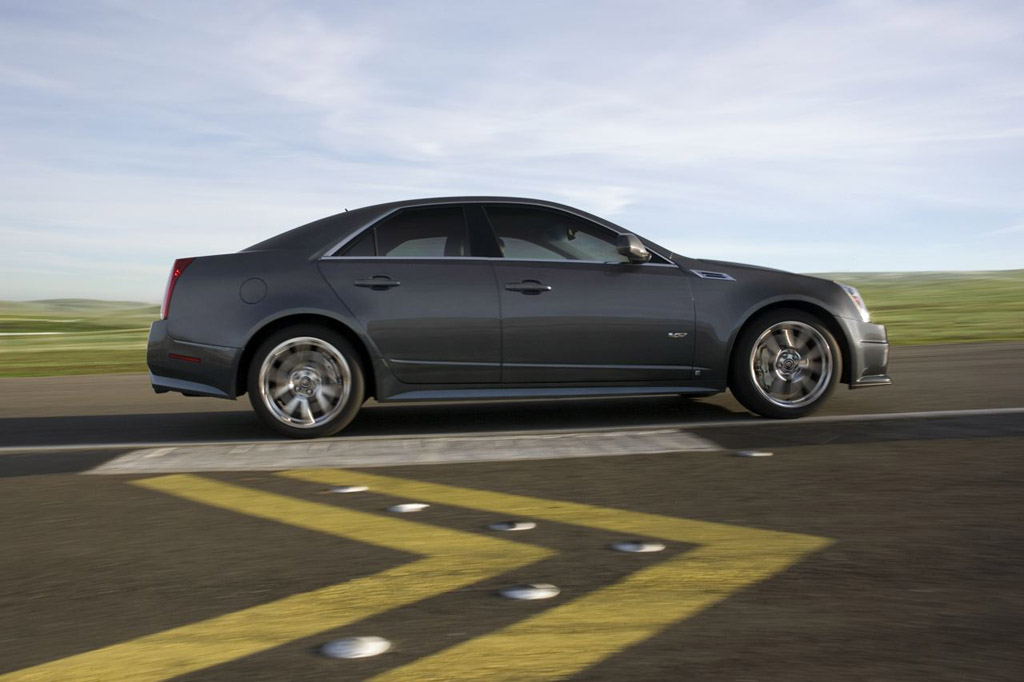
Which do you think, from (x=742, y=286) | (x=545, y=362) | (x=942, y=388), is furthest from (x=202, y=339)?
(x=942, y=388)

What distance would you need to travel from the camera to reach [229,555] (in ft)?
11.5

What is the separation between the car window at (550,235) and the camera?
6.76 m

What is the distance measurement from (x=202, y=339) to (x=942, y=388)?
5.99 metres

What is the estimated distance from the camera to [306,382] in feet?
21.0

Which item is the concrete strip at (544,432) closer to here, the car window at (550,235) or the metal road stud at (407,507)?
the car window at (550,235)

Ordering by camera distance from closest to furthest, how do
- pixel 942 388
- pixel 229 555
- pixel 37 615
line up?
pixel 37 615 → pixel 229 555 → pixel 942 388

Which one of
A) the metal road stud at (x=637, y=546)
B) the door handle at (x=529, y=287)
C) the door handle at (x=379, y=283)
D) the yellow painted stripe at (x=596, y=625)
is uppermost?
the door handle at (x=379, y=283)

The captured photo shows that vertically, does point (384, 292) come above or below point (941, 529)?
above

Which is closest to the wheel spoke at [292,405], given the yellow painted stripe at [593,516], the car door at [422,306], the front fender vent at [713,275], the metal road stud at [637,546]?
the car door at [422,306]

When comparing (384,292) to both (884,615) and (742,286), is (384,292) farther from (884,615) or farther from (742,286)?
(884,615)

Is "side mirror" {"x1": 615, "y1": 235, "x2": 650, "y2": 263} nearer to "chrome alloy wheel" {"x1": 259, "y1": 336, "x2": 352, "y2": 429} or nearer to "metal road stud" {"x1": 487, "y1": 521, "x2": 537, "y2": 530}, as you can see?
"chrome alloy wheel" {"x1": 259, "y1": 336, "x2": 352, "y2": 429}

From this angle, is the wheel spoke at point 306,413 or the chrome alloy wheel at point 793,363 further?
the chrome alloy wheel at point 793,363

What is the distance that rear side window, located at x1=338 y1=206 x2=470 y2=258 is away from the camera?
6.61 metres

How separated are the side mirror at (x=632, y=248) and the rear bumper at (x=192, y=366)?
2577 mm
